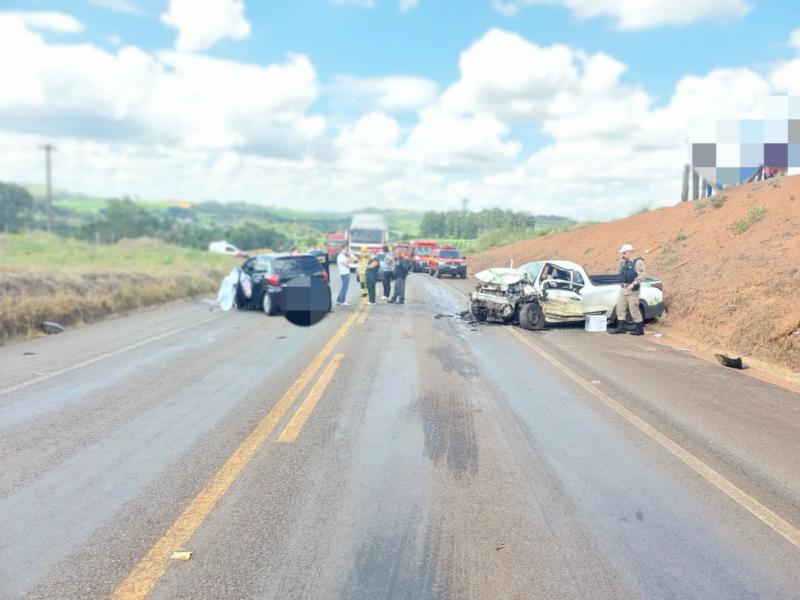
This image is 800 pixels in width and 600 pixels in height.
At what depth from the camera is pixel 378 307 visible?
19.2m

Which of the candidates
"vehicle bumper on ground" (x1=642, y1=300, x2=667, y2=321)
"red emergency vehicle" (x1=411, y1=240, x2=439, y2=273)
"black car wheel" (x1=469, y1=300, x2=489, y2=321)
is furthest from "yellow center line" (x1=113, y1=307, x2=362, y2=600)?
"red emergency vehicle" (x1=411, y1=240, x2=439, y2=273)

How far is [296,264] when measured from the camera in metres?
17.8

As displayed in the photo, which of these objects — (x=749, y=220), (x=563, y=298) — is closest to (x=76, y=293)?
(x=563, y=298)

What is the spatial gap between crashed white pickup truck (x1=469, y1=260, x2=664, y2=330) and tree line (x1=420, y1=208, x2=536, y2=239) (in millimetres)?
20455

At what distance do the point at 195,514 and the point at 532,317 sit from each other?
11.7 m

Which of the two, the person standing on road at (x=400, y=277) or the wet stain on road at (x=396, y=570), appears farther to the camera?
the person standing on road at (x=400, y=277)

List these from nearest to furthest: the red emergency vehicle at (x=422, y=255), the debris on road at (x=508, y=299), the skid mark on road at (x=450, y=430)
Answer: the skid mark on road at (x=450, y=430) < the debris on road at (x=508, y=299) < the red emergency vehicle at (x=422, y=255)

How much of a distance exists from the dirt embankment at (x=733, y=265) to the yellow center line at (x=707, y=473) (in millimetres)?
4985

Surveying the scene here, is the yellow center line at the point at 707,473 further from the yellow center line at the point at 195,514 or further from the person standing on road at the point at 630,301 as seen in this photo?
the person standing on road at the point at 630,301

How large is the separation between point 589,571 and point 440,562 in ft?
2.79

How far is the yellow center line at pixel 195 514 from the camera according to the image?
3.49 m

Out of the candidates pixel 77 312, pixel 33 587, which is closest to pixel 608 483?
pixel 33 587

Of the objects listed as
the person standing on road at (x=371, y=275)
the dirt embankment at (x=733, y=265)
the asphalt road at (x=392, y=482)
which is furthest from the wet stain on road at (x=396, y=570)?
the person standing on road at (x=371, y=275)

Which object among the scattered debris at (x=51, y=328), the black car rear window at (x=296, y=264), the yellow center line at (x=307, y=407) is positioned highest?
the black car rear window at (x=296, y=264)
